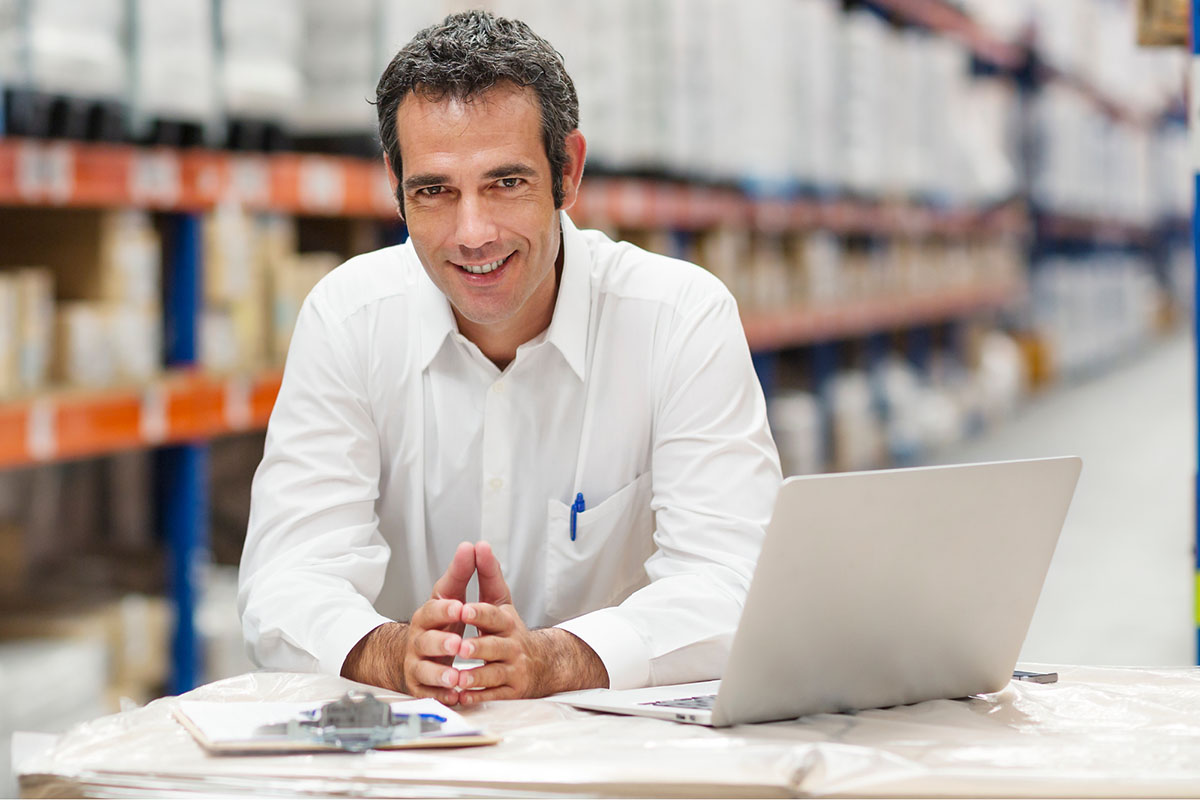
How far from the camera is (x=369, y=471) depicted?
6.03 ft

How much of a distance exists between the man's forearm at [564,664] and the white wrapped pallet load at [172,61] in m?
1.77

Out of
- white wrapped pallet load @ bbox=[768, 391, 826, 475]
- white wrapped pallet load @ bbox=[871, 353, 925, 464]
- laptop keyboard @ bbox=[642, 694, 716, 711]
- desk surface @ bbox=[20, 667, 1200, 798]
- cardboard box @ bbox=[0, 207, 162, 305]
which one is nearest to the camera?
desk surface @ bbox=[20, 667, 1200, 798]

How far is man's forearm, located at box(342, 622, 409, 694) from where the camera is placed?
4.78ft

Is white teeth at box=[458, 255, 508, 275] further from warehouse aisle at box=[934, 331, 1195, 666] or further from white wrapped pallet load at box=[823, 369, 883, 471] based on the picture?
white wrapped pallet load at box=[823, 369, 883, 471]

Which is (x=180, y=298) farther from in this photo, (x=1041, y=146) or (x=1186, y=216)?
(x=1186, y=216)

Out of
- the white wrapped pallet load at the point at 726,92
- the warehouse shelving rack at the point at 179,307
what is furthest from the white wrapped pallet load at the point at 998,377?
the warehouse shelving rack at the point at 179,307

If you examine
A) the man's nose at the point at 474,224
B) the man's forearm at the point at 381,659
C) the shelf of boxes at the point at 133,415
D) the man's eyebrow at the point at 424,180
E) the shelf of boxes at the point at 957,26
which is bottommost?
the man's forearm at the point at 381,659

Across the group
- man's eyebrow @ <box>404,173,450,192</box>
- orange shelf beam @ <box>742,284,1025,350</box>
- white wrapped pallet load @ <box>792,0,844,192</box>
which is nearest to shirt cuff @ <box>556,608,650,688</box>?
man's eyebrow @ <box>404,173,450,192</box>

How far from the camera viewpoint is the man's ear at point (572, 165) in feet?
5.93

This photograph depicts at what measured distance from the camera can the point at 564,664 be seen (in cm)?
145

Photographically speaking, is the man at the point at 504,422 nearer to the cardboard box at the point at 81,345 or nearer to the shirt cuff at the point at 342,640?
the shirt cuff at the point at 342,640

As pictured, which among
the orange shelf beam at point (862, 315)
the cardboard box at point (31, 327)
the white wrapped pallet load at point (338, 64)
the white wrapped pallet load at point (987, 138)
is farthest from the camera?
the white wrapped pallet load at point (987, 138)

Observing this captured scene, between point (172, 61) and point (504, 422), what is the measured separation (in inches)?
54.5

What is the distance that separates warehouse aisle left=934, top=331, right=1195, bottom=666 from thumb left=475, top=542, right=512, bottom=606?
247cm
